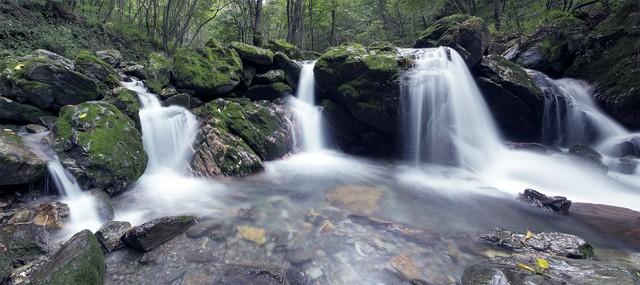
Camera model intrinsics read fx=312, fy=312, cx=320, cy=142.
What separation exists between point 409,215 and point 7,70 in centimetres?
919

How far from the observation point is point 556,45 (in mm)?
12711

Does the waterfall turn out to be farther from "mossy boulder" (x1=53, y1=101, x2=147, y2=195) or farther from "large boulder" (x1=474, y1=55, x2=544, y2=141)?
"mossy boulder" (x1=53, y1=101, x2=147, y2=195)

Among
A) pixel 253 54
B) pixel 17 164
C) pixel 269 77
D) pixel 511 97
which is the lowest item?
pixel 17 164

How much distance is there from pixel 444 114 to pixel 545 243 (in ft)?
20.4

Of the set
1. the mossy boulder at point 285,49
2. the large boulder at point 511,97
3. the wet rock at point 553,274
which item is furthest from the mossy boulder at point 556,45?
the wet rock at point 553,274

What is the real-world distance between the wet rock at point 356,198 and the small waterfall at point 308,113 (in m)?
3.72

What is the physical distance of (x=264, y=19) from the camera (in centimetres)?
2898

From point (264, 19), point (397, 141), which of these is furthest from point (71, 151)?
point (264, 19)

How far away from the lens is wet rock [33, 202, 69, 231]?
14.5 ft

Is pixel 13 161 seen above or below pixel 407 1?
below

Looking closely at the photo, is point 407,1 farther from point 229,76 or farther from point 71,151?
point 71,151

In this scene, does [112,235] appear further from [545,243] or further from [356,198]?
[545,243]

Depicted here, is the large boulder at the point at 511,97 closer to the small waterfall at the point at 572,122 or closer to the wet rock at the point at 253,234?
the small waterfall at the point at 572,122

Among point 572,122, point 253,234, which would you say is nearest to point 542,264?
point 253,234
